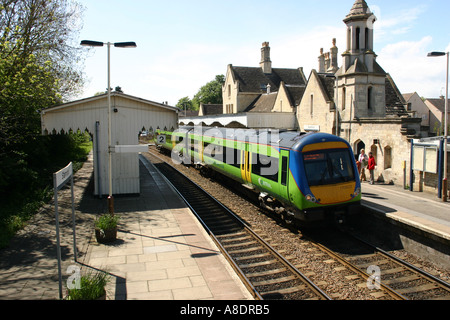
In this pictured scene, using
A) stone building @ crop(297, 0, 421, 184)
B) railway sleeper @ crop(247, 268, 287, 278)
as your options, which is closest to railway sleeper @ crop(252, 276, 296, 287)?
railway sleeper @ crop(247, 268, 287, 278)

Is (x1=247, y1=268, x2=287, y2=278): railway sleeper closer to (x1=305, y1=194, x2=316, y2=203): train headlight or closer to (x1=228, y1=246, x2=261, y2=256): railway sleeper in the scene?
(x1=228, y1=246, x2=261, y2=256): railway sleeper

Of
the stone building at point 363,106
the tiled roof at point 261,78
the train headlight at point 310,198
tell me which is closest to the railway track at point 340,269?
the train headlight at point 310,198

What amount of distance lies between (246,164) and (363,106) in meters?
11.5

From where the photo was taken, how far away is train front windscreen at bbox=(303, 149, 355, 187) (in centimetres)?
1075

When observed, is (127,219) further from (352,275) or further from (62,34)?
(62,34)

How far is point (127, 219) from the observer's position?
1330 centimetres

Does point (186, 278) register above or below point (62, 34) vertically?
below

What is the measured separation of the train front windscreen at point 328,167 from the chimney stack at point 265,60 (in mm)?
44399

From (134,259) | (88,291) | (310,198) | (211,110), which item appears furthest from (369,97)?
(211,110)

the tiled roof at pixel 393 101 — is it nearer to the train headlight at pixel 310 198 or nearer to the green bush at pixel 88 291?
the train headlight at pixel 310 198

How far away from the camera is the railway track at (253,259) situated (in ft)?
25.5

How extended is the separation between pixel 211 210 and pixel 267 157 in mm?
3440
